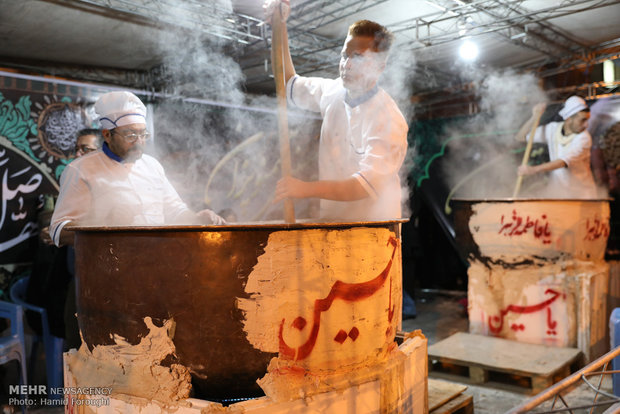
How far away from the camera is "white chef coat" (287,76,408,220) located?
2.63 meters

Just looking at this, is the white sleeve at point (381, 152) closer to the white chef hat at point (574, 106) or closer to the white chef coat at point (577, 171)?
the white chef coat at point (577, 171)

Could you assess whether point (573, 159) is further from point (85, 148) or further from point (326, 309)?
point (85, 148)

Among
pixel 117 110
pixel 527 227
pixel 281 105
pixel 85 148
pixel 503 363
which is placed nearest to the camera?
pixel 281 105

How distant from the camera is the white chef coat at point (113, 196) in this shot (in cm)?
295

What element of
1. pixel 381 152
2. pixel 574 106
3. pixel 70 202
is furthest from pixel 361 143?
pixel 574 106

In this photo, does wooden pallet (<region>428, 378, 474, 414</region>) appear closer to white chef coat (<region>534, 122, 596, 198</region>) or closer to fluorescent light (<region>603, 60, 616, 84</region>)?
white chef coat (<region>534, 122, 596, 198</region>)

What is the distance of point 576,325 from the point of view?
15.3ft

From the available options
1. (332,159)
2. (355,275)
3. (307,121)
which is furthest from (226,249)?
(307,121)

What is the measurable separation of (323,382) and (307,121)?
7.70 meters

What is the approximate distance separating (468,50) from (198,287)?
6731 mm

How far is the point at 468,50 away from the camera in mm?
7445

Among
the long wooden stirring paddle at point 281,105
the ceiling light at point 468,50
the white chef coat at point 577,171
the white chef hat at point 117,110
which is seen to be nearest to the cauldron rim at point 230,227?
the long wooden stirring paddle at point 281,105

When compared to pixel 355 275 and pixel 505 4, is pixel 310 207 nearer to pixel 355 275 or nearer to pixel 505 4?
pixel 505 4

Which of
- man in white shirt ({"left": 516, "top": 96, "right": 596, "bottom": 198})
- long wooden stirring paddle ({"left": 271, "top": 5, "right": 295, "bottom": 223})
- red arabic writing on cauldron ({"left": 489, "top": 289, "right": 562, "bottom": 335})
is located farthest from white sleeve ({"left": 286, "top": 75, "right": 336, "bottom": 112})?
man in white shirt ({"left": 516, "top": 96, "right": 596, "bottom": 198})
